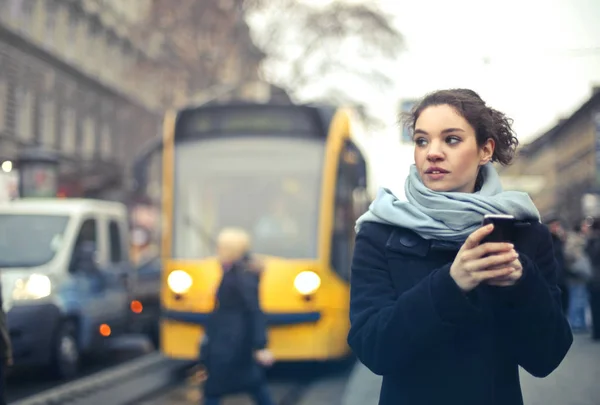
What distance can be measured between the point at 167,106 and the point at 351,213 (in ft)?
75.9

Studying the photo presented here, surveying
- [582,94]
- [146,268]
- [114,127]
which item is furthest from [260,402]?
[114,127]

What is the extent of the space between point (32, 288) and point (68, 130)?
87.8ft

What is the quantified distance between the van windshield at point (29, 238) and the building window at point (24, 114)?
19.9 metres

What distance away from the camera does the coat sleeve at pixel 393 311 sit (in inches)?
92.3

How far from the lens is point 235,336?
7699 millimetres

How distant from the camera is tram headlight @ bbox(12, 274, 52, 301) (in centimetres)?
1210

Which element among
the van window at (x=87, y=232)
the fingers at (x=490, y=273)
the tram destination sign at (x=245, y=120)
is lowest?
the fingers at (x=490, y=273)

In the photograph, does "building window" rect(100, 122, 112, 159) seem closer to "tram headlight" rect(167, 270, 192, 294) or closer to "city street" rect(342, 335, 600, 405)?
"tram headlight" rect(167, 270, 192, 294)

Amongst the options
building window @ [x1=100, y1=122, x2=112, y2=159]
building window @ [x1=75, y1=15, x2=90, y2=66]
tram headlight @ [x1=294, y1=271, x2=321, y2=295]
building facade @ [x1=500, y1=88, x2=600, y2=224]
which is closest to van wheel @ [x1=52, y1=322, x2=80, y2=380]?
tram headlight @ [x1=294, y1=271, x2=321, y2=295]

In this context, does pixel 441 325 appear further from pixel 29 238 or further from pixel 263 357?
pixel 29 238

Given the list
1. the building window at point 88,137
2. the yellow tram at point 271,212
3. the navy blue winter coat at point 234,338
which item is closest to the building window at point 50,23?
the building window at point 88,137

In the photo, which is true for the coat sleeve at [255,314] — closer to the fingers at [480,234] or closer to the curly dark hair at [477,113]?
the curly dark hair at [477,113]

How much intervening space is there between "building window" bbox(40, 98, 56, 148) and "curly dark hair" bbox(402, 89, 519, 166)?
33469mm

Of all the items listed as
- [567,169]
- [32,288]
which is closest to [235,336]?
[32,288]
